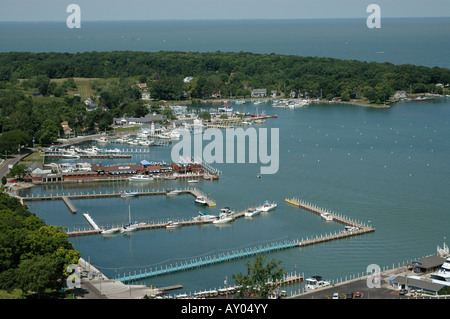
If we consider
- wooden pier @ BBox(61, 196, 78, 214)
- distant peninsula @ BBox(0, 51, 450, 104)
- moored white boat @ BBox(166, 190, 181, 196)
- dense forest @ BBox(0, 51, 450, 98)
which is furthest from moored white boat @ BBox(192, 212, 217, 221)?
dense forest @ BBox(0, 51, 450, 98)

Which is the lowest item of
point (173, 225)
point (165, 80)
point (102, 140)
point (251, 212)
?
point (173, 225)

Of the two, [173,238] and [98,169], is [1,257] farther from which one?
[98,169]

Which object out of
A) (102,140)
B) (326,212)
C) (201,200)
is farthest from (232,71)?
(326,212)

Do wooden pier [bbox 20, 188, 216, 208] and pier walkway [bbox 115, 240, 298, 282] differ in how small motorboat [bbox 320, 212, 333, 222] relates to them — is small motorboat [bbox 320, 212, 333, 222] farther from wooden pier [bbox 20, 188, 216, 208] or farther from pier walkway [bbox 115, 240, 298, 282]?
wooden pier [bbox 20, 188, 216, 208]

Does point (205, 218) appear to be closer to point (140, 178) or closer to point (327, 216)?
point (327, 216)

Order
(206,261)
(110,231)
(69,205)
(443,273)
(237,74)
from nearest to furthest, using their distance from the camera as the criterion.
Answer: (443,273) → (206,261) → (110,231) → (69,205) → (237,74)

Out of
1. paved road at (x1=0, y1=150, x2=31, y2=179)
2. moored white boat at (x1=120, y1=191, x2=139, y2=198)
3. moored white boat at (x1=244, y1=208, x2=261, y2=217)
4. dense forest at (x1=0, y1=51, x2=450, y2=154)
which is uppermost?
dense forest at (x1=0, y1=51, x2=450, y2=154)

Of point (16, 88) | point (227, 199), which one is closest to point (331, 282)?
point (227, 199)
